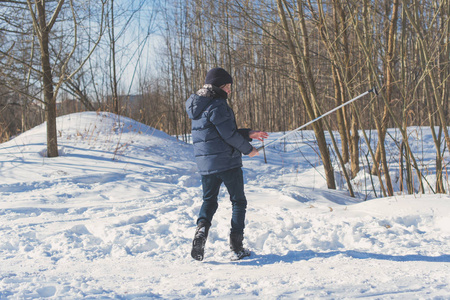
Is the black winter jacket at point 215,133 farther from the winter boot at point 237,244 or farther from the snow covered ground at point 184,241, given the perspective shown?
the snow covered ground at point 184,241

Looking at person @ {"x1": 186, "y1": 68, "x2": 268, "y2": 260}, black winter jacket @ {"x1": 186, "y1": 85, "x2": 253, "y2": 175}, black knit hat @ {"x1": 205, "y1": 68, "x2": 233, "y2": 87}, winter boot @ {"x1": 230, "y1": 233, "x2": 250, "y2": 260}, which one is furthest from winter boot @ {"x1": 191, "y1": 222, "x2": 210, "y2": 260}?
black knit hat @ {"x1": 205, "y1": 68, "x2": 233, "y2": 87}

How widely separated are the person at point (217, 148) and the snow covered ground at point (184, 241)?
11.0 inches

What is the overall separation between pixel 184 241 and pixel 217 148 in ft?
3.74

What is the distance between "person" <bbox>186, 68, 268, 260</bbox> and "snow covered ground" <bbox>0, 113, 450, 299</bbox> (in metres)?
0.28

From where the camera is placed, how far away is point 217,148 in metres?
3.08

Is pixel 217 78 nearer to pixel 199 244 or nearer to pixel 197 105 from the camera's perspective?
pixel 197 105

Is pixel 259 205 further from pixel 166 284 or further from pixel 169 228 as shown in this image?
pixel 166 284

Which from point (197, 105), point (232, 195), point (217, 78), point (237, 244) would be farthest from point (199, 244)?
point (217, 78)

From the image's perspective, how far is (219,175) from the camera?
3135 mm

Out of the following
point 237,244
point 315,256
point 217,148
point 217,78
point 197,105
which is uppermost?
Answer: point 217,78

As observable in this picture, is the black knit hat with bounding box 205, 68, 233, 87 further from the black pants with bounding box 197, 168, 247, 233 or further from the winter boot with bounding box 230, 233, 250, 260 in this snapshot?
the winter boot with bounding box 230, 233, 250, 260

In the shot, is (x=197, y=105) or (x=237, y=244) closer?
(x=197, y=105)

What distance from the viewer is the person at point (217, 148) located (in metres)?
3.05

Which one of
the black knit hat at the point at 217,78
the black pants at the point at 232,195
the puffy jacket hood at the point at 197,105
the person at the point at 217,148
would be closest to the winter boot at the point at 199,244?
the person at the point at 217,148
